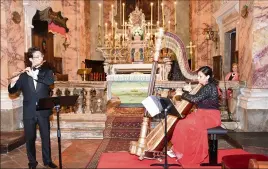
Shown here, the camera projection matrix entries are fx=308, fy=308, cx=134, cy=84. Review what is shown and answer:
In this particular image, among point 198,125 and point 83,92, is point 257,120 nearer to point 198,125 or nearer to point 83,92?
point 198,125

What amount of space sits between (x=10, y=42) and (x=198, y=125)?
5.34 meters

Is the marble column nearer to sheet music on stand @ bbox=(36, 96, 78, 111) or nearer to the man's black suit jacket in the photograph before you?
sheet music on stand @ bbox=(36, 96, 78, 111)

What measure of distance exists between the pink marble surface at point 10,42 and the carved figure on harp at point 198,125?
4.68 meters

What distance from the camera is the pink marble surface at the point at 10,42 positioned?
772 cm

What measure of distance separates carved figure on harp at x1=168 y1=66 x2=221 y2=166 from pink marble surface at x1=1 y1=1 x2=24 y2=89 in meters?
4.68

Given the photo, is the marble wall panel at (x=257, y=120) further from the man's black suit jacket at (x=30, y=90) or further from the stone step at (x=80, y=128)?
the man's black suit jacket at (x=30, y=90)

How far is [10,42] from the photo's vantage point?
7949mm

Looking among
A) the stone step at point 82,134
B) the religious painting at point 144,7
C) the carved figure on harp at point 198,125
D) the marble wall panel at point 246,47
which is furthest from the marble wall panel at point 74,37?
the carved figure on harp at point 198,125

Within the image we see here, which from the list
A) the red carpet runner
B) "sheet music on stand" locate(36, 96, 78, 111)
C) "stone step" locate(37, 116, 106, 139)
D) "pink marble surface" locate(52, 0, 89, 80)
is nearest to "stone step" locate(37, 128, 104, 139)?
"stone step" locate(37, 116, 106, 139)

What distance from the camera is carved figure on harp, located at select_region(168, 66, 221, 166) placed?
536 centimetres

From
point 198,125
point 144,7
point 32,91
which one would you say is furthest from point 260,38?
point 144,7

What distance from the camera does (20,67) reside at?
27.2 ft

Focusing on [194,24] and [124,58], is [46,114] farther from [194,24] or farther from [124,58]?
[194,24]

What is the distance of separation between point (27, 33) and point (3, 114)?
3.35 meters
